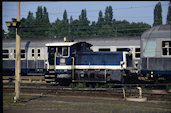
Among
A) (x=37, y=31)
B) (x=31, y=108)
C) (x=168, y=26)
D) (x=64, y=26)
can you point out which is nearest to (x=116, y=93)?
(x=31, y=108)

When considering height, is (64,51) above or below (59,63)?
above

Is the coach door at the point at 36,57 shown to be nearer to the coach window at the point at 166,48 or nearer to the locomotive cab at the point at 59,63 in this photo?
the locomotive cab at the point at 59,63

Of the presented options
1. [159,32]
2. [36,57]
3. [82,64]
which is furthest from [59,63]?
[36,57]

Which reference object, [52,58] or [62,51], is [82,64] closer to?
[62,51]

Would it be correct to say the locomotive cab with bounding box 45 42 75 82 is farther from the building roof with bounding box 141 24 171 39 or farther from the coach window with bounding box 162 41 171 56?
the coach window with bounding box 162 41 171 56

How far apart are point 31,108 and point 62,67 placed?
685 centimetres

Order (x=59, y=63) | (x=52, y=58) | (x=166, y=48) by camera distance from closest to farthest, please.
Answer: (x=166, y=48) → (x=59, y=63) → (x=52, y=58)

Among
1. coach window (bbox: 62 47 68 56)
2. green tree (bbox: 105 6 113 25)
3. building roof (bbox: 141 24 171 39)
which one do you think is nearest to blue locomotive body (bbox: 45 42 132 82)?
coach window (bbox: 62 47 68 56)

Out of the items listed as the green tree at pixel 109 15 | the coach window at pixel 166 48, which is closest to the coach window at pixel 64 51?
the coach window at pixel 166 48

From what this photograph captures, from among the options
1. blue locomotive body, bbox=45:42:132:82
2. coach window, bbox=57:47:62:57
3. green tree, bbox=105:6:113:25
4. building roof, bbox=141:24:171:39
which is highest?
green tree, bbox=105:6:113:25

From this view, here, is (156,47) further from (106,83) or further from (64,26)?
(64,26)

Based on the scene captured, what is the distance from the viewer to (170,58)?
1533cm

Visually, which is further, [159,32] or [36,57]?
[36,57]

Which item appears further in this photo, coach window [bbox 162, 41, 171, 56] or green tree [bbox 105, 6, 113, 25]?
green tree [bbox 105, 6, 113, 25]
